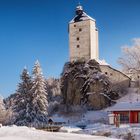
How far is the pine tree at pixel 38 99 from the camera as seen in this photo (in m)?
59.0

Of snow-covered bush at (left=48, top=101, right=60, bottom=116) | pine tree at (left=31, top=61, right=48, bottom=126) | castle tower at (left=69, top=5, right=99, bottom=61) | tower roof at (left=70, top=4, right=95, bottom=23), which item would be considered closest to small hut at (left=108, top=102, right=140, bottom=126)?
pine tree at (left=31, top=61, right=48, bottom=126)

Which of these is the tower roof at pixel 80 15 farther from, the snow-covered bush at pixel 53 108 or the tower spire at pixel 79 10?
the snow-covered bush at pixel 53 108

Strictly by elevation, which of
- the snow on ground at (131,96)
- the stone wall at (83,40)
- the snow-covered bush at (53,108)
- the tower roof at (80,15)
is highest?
the tower roof at (80,15)

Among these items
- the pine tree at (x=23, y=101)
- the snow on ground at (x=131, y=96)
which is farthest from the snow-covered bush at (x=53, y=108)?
the pine tree at (x=23, y=101)

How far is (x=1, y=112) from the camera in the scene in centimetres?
7900

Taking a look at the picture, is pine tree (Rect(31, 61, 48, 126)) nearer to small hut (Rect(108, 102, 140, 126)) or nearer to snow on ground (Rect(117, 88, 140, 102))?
small hut (Rect(108, 102, 140, 126))

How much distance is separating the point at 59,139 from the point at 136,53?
50.6m

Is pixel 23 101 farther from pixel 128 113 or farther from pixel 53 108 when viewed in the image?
pixel 53 108

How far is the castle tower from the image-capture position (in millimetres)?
86312

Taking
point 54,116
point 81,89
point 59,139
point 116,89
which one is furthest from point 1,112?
point 59,139

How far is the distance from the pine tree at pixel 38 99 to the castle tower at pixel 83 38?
78.9ft

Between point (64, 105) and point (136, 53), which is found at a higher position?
point (136, 53)

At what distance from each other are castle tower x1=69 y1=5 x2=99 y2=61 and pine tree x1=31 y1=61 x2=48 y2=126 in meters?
24.1

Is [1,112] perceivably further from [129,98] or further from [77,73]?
[129,98]
